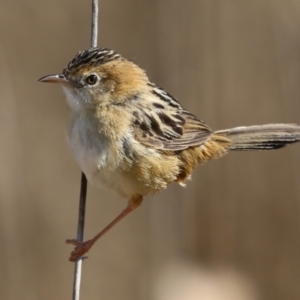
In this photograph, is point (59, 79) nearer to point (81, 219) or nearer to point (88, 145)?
point (88, 145)

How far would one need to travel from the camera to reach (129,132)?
361 centimetres

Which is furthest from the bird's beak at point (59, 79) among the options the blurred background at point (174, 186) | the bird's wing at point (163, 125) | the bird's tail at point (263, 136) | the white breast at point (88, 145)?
the blurred background at point (174, 186)

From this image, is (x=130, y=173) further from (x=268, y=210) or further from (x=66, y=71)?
(x=268, y=210)

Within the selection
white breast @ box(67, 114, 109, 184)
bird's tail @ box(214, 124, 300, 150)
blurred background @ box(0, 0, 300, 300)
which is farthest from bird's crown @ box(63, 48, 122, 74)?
blurred background @ box(0, 0, 300, 300)

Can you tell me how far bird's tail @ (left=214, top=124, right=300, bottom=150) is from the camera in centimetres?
405

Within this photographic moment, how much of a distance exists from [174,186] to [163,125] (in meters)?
1.80

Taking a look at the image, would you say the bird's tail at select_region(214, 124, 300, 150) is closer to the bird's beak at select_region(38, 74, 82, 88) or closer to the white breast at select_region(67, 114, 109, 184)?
the white breast at select_region(67, 114, 109, 184)

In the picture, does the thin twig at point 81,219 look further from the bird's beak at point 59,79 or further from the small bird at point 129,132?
the bird's beak at point 59,79

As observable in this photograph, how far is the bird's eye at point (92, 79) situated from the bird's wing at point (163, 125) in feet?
0.88

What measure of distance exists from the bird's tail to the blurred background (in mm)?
1246

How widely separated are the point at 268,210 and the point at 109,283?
6.19ft

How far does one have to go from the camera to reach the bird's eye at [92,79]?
3.63 metres

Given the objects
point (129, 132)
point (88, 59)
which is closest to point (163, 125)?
point (129, 132)

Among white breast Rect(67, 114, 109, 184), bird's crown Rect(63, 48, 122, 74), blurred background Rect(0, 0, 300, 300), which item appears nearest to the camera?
white breast Rect(67, 114, 109, 184)
